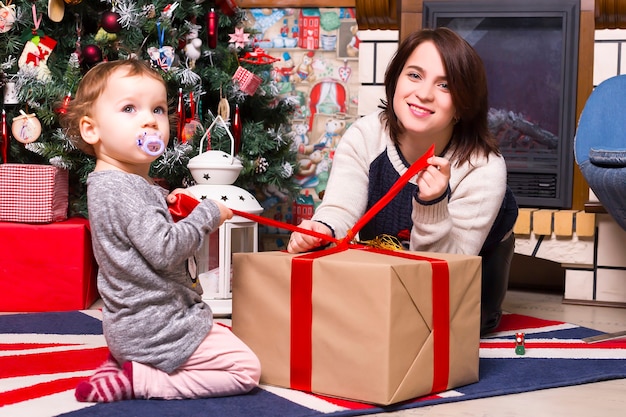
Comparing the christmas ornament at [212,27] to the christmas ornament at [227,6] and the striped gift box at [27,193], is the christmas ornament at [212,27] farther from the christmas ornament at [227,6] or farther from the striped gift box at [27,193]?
the striped gift box at [27,193]

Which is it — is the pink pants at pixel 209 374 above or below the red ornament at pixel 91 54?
below

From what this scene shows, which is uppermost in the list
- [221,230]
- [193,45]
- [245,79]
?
[193,45]

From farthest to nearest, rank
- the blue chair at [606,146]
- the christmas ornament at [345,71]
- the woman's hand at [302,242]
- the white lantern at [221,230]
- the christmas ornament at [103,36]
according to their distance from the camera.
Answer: the christmas ornament at [345,71] → the christmas ornament at [103,36] → the white lantern at [221,230] → the blue chair at [606,146] → the woman's hand at [302,242]

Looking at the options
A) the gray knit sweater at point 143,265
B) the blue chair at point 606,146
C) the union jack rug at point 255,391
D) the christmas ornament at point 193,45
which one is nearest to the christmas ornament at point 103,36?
the christmas ornament at point 193,45

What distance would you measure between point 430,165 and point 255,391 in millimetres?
583

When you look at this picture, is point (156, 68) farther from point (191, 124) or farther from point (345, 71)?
point (345, 71)

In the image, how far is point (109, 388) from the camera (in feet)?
5.26

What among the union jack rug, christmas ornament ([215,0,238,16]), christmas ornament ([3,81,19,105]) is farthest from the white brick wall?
christmas ornament ([3,81,19,105])

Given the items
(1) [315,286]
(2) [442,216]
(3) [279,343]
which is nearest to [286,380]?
(3) [279,343]

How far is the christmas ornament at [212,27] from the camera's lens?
302 cm

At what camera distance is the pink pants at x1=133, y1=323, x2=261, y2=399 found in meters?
1.62

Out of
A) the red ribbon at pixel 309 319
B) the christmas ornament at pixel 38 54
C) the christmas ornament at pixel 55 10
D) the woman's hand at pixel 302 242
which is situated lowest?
the red ribbon at pixel 309 319

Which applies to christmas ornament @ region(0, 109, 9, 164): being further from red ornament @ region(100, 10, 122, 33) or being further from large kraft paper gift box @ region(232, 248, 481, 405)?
large kraft paper gift box @ region(232, 248, 481, 405)

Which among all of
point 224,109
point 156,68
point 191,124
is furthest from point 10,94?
point 224,109
